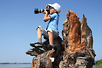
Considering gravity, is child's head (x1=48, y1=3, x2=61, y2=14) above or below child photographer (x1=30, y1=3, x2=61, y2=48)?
above

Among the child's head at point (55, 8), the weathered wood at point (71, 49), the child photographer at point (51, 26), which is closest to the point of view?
the child photographer at point (51, 26)

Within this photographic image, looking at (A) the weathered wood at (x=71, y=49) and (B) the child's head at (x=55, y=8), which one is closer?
(A) the weathered wood at (x=71, y=49)

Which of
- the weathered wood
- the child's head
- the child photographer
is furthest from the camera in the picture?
the child's head

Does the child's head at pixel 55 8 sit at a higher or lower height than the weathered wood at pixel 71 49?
higher

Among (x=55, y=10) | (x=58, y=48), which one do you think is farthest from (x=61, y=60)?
(x=55, y=10)

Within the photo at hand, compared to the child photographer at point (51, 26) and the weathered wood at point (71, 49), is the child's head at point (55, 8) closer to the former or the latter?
the child photographer at point (51, 26)

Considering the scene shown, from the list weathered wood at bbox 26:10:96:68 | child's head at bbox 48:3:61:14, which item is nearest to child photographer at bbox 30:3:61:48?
child's head at bbox 48:3:61:14

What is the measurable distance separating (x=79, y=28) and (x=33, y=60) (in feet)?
5.84

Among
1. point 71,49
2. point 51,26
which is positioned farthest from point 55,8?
point 71,49

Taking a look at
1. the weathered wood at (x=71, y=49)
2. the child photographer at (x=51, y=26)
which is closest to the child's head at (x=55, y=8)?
the child photographer at (x=51, y=26)

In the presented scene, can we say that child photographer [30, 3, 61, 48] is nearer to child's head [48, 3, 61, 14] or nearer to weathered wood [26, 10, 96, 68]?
child's head [48, 3, 61, 14]

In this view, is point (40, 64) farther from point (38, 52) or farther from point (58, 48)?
point (58, 48)

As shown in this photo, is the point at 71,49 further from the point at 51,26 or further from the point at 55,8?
the point at 55,8

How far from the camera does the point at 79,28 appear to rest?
4.67 meters
